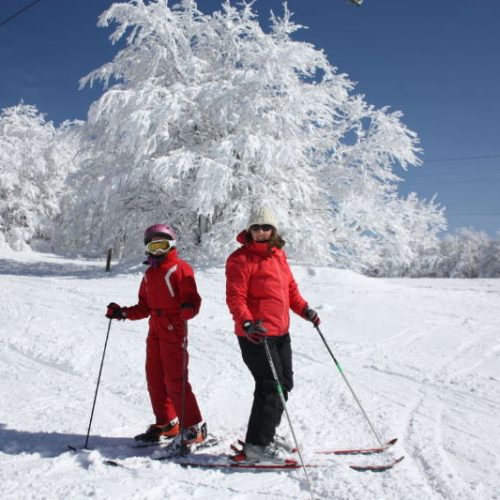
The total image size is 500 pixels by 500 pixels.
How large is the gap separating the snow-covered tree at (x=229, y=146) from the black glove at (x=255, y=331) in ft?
29.0

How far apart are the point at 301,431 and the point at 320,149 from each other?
1190cm

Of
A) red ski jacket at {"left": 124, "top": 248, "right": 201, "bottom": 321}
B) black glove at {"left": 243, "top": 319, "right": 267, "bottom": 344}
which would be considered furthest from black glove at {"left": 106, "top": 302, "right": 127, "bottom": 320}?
black glove at {"left": 243, "top": 319, "right": 267, "bottom": 344}

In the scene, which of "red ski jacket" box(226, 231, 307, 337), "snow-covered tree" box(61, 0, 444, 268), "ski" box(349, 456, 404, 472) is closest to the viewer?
"ski" box(349, 456, 404, 472)

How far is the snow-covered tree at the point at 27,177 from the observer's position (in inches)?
1059

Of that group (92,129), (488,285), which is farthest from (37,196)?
(488,285)

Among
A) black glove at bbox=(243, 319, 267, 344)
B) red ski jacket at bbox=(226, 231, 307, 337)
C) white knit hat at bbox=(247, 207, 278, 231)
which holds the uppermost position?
white knit hat at bbox=(247, 207, 278, 231)

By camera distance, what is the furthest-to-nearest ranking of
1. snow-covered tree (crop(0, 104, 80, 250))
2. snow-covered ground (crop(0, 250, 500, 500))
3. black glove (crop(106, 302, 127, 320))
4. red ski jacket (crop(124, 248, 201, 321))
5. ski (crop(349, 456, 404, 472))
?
snow-covered tree (crop(0, 104, 80, 250))
black glove (crop(106, 302, 127, 320))
red ski jacket (crop(124, 248, 201, 321))
ski (crop(349, 456, 404, 472))
snow-covered ground (crop(0, 250, 500, 500))

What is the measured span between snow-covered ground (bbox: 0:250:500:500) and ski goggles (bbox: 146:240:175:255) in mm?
1439

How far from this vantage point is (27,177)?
28453mm

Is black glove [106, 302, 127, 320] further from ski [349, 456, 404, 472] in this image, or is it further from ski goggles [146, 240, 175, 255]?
ski [349, 456, 404, 472]

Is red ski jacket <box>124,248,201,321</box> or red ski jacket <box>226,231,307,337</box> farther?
red ski jacket <box>124,248,201,321</box>

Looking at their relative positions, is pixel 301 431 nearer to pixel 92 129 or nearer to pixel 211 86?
pixel 211 86

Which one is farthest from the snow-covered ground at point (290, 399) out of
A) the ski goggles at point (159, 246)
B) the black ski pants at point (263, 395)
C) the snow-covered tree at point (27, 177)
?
the snow-covered tree at point (27, 177)

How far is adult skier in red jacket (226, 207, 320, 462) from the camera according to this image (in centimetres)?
310
